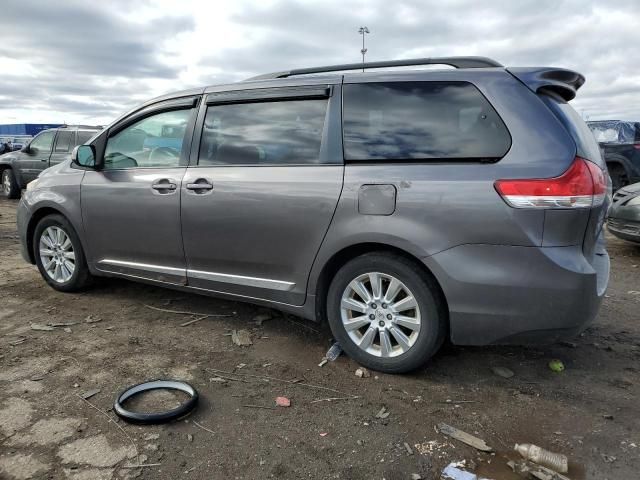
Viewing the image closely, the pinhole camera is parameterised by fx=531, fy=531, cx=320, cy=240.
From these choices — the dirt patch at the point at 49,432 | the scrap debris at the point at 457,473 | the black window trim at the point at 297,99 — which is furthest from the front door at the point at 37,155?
the scrap debris at the point at 457,473

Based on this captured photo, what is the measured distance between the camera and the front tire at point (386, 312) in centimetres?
308

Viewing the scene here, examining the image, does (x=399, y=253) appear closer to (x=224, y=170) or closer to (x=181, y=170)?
(x=224, y=170)

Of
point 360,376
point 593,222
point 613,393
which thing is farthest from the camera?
point 360,376

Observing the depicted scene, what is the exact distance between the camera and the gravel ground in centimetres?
242

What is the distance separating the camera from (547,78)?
300cm

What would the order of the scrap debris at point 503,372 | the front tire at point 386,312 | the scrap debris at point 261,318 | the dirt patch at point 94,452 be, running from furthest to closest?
the scrap debris at point 261,318, the scrap debris at point 503,372, the front tire at point 386,312, the dirt patch at point 94,452

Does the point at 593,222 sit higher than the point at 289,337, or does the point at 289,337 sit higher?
the point at 593,222

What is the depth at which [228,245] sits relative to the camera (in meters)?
3.74

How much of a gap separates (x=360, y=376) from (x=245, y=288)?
1036mm

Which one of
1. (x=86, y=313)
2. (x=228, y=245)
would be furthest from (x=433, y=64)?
(x=86, y=313)

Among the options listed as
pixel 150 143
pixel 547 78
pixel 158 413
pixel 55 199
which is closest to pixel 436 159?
pixel 547 78

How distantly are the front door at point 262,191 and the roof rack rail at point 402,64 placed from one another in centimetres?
33

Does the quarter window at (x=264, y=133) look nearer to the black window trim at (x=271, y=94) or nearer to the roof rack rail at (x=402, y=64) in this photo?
the black window trim at (x=271, y=94)

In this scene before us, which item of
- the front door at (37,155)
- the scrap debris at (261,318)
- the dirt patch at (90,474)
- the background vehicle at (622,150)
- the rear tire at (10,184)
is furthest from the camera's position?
the rear tire at (10,184)
